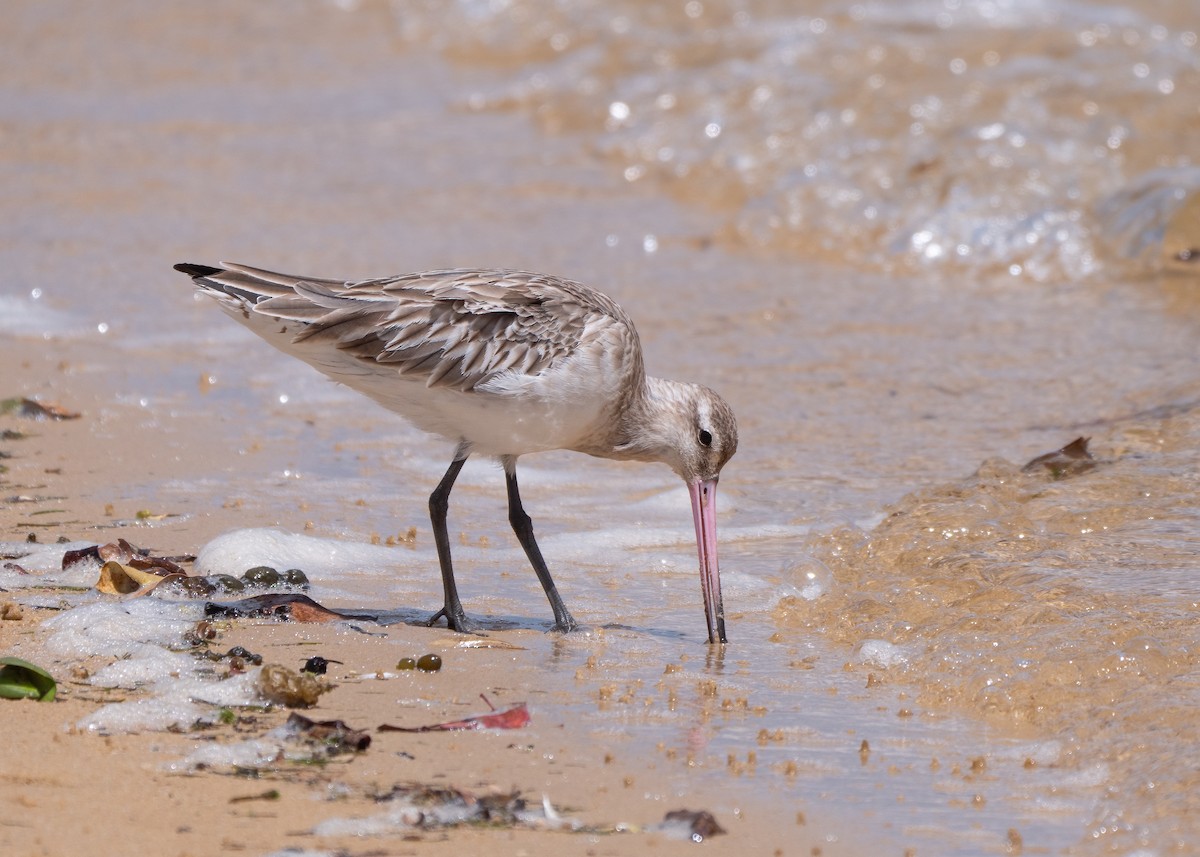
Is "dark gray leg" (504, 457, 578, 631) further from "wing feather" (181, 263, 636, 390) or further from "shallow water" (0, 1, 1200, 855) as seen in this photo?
"wing feather" (181, 263, 636, 390)

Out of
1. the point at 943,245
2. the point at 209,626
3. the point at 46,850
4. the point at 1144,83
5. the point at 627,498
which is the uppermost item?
the point at 1144,83

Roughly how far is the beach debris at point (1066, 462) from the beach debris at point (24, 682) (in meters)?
4.32

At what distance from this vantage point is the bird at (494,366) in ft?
19.4

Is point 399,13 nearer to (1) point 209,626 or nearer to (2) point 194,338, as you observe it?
(2) point 194,338

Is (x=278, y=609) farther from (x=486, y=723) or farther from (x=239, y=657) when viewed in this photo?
(x=486, y=723)

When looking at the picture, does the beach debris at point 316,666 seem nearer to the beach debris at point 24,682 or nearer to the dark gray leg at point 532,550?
the beach debris at point 24,682

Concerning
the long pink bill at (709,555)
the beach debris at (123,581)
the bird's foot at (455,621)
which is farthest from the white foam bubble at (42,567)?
the long pink bill at (709,555)

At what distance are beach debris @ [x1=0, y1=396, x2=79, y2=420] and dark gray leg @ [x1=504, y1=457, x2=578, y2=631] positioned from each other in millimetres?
2616

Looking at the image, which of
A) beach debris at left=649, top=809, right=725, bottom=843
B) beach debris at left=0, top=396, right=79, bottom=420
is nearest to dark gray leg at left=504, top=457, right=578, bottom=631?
beach debris at left=649, top=809, right=725, bottom=843

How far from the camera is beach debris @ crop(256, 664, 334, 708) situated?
15.2 feet

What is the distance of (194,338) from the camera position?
30.7ft

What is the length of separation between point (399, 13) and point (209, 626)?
14.8 metres

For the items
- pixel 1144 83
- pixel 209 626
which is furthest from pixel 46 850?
pixel 1144 83

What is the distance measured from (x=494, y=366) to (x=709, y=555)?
1076 millimetres
